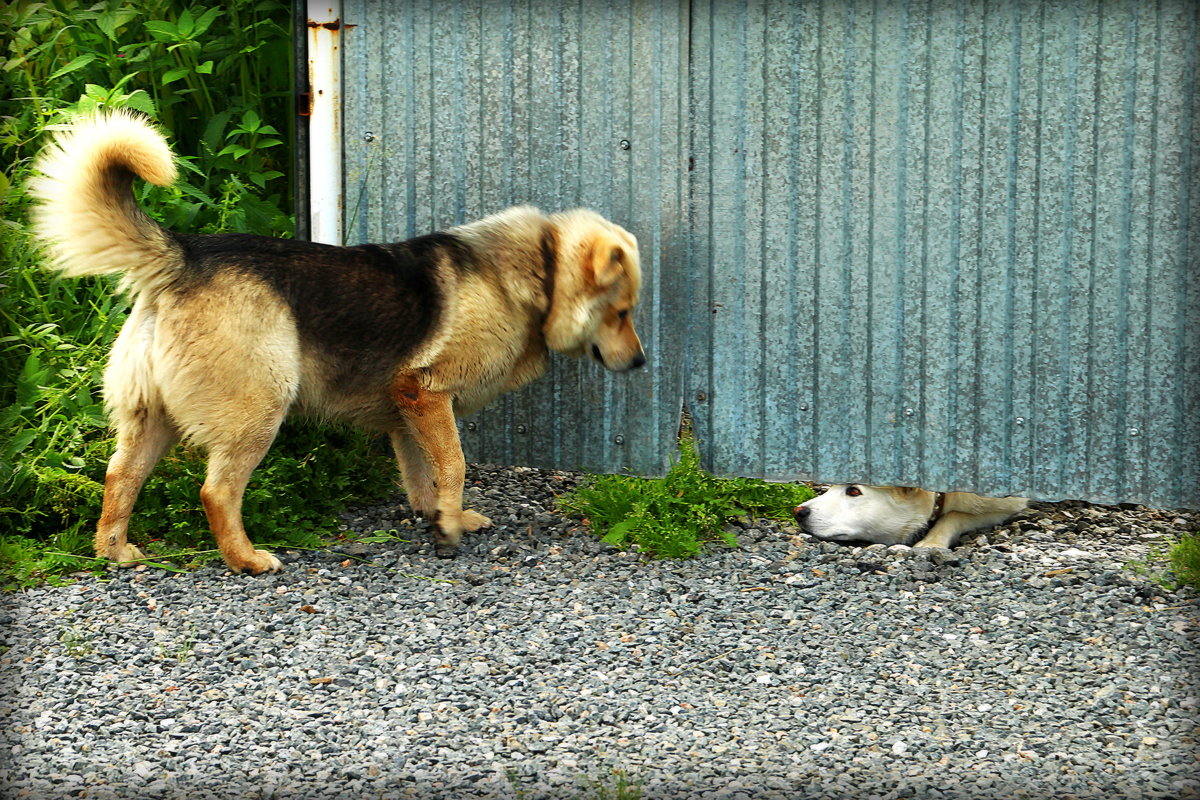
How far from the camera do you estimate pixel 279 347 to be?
4.70m

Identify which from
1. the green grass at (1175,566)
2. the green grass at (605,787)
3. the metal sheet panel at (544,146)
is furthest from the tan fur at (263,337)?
the green grass at (1175,566)

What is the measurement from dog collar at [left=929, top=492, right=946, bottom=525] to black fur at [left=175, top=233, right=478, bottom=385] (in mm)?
2421

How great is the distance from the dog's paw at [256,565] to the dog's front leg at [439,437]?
70 centimetres

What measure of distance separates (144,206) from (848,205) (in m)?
3.39

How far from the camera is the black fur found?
4742mm

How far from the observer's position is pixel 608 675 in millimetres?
3887

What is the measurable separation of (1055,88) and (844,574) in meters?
2.23

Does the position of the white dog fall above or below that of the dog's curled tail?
below

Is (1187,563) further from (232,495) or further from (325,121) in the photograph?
(325,121)

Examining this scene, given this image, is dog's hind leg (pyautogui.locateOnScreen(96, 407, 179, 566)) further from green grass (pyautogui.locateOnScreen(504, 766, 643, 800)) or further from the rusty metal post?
green grass (pyautogui.locateOnScreen(504, 766, 643, 800))

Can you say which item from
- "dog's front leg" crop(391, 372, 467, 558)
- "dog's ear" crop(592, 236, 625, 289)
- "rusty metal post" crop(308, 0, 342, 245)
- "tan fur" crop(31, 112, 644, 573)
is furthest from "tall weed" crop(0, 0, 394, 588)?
"dog's ear" crop(592, 236, 625, 289)

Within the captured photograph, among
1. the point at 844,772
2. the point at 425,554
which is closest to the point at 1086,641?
the point at 844,772

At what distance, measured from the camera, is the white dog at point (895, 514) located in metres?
5.37

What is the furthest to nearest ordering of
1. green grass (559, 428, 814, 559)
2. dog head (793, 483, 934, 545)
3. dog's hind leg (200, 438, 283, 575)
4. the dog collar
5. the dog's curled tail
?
the dog collar
dog head (793, 483, 934, 545)
green grass (559, 428, 814, 559)
dog's hind leg (200, 438, 283, 575)
the dog's curled tail
